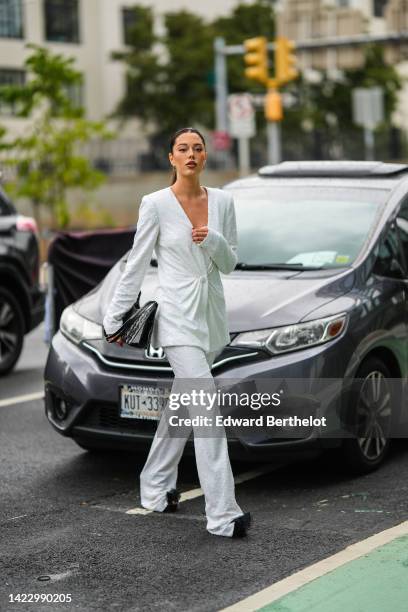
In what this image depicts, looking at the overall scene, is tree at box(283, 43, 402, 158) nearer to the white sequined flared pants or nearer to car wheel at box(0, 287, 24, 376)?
car wheel at box(0, 287, 24, 376)

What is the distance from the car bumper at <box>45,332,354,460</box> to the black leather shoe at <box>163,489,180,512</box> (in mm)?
317

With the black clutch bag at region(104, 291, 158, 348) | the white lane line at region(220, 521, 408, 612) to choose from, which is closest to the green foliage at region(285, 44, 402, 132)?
the black clutch bag at region(104, 291, 158, 348)

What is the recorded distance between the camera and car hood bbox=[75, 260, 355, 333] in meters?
6.65

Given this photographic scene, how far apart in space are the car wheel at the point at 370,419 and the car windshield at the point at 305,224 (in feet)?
2.31

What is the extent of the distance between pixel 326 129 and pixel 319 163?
4081 cm

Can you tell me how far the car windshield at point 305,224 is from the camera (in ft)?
24.4

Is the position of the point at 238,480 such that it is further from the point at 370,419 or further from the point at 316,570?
the point at 316,570

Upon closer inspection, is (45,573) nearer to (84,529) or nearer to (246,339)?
(84,529)

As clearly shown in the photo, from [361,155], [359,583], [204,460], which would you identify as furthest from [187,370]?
[361,155]

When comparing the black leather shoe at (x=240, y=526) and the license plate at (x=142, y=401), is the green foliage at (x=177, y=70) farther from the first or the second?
the black leather shoe at (x=240, y=526)

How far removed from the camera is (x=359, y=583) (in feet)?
16.2

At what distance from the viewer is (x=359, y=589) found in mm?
4875

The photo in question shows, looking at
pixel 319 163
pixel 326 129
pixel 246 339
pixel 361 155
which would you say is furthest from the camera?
pixel 326 129

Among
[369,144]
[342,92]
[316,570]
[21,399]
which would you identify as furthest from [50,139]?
[342,92]
